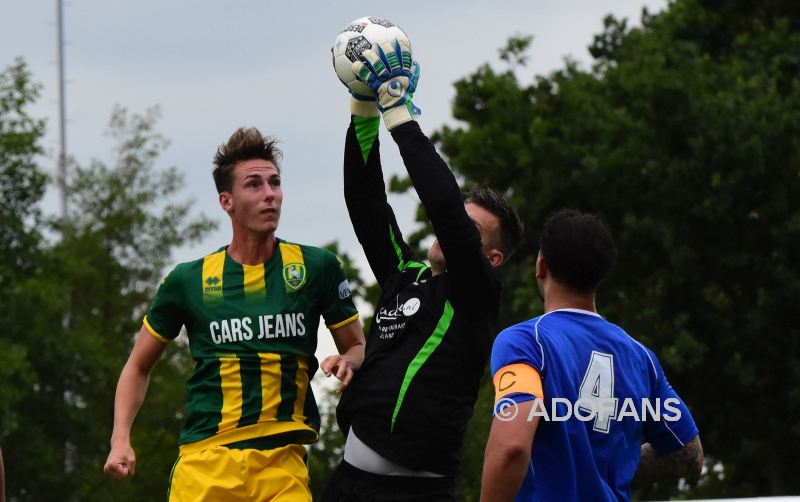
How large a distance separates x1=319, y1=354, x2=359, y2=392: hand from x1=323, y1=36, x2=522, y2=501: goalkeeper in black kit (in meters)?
0.06

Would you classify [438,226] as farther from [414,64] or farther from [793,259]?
[793,259]

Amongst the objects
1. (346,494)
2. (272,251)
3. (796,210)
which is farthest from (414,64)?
(796,210)

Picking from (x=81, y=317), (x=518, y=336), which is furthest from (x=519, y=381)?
(x=81, y=317)

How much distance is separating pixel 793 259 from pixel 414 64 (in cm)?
2690

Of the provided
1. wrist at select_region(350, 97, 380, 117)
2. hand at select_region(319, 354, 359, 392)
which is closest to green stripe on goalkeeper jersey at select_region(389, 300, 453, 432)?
hand at select_region(319, 354, 359, 392)

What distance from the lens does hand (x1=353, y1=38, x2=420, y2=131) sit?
20.5 ft

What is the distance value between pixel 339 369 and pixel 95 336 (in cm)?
3569

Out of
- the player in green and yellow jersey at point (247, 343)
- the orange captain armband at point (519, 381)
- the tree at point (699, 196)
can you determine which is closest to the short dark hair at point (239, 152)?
the player in green and yellow jersey at point (247, 343)

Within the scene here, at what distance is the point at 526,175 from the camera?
35.0m

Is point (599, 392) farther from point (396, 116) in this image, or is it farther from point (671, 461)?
point (396, 116)

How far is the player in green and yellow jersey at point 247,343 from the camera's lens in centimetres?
662

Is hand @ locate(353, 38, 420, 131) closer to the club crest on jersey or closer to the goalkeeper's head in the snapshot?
the goalkeeper's head

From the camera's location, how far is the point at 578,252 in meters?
5.25

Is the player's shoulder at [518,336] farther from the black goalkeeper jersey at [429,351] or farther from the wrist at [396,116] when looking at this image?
the wrist at [396,116]
